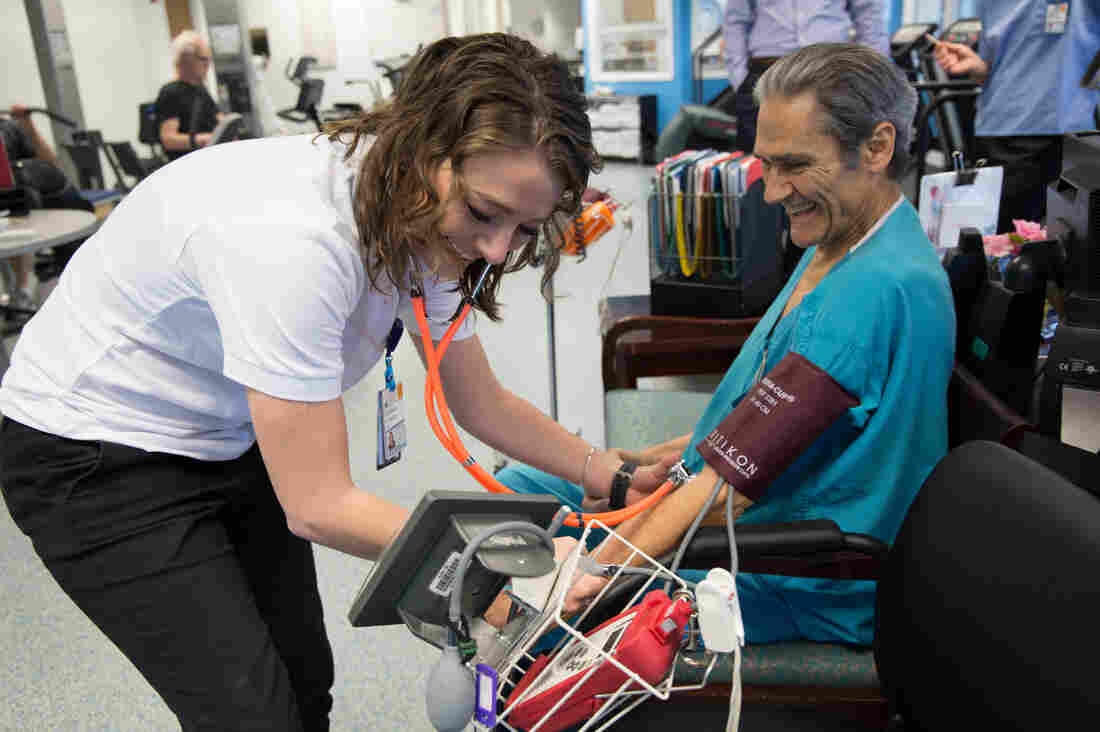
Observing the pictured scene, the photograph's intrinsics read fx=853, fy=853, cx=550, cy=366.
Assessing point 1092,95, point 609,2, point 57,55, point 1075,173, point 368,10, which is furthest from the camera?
point 368,10

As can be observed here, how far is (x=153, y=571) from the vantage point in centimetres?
98

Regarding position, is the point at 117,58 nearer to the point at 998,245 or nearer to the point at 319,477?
the point at 998,245

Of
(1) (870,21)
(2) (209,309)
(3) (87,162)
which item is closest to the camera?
(2) (209,309)

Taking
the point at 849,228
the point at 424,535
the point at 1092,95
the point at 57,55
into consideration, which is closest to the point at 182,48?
the point at 57,55

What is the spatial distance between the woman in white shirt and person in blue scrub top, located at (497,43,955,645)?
431 mm

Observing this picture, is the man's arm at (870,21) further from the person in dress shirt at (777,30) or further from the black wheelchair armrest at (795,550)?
the black wheelchair armrest at (795,550)

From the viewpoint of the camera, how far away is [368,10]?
39.6 feet

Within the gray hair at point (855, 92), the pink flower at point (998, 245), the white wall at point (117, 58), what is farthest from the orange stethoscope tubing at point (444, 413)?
the white wall at point (117, 58)

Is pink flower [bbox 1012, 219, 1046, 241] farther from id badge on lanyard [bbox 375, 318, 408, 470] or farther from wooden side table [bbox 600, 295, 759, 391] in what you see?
id badge on lanyard [bbox 375, 318, 408, 470]

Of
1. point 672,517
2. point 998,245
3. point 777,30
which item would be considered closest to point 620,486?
point 672,517

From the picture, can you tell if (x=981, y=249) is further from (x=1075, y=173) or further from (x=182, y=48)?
(x=182, y=48)

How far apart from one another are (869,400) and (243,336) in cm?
81

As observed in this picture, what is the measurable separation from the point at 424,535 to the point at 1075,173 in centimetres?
101

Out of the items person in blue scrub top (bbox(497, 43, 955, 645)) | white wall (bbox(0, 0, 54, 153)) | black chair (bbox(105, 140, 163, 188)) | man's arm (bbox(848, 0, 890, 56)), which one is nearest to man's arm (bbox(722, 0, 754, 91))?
man's arm (bbox(848, 0, 890, 56))
